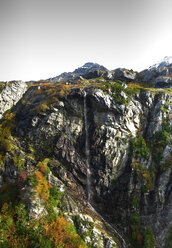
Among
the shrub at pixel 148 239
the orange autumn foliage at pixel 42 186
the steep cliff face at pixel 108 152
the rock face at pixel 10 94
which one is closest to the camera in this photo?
the orange autumn foliage at pixel 42 186

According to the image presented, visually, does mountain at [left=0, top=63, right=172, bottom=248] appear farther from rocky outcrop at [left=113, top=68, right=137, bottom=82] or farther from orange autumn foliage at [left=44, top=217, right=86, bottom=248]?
rocky outcrop at [left=113, top=68, right=137, bottom=82]

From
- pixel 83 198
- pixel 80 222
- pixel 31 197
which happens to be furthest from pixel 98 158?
pixel 31 197

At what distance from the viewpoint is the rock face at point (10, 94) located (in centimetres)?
4475

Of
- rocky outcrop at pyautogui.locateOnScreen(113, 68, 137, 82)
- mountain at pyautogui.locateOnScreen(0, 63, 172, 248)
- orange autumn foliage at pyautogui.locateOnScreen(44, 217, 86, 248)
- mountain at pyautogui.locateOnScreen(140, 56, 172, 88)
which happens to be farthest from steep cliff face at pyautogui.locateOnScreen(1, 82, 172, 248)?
rocky outcrop at pyautogui.locateOnScreen(113, 68, 137, 82)

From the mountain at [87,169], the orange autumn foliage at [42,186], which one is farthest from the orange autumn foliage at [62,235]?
the orange autumn foliage at [42,186]

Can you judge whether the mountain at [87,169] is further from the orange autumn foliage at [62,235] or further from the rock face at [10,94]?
the rock face at [10,94]

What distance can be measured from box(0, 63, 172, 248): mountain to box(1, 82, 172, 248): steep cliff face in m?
0.19

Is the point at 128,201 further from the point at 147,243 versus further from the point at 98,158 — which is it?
the point at 98,158

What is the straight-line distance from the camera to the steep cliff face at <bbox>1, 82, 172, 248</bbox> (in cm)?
2809

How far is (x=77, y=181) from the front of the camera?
32094 mm

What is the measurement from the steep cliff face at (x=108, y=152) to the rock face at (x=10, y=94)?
4446 millimetres

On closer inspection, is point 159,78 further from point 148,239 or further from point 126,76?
point 148,239

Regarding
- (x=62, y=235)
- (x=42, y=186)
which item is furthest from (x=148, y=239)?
(x=42, y=186)

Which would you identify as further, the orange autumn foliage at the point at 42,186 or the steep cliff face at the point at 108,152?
the steep cliff face at the point at 108,152
